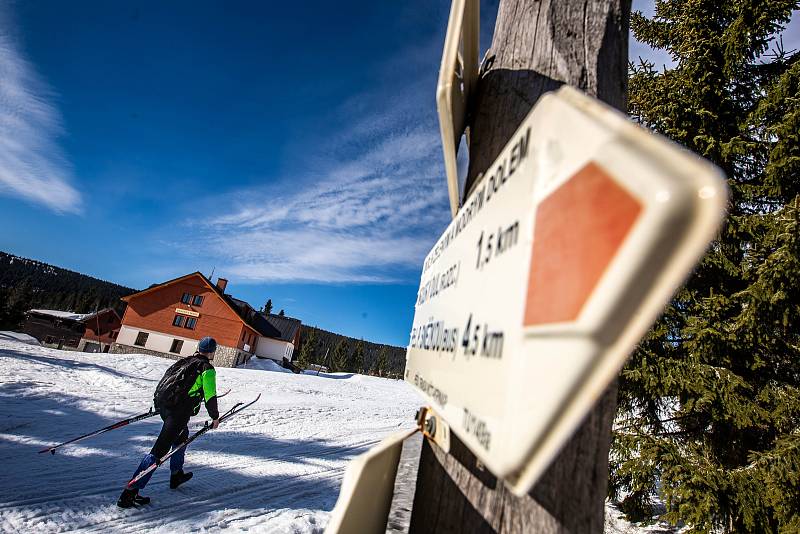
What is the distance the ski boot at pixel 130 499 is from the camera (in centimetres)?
454

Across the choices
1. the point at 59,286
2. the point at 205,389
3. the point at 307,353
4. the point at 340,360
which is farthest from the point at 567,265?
the point at 59,286

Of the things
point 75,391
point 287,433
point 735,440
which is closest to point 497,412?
point 735,440

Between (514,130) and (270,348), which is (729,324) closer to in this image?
(514,130)

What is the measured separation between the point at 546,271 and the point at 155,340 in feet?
120

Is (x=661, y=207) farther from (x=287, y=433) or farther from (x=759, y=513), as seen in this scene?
(x=287, y=433)

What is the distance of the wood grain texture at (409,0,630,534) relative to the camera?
883 millimetres

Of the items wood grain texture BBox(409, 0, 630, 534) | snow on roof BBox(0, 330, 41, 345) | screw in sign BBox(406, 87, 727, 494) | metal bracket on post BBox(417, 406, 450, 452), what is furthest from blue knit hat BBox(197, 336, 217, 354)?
snow on roof BBox(0, 330, 41, 345)

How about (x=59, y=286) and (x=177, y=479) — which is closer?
(x=177, y=479)

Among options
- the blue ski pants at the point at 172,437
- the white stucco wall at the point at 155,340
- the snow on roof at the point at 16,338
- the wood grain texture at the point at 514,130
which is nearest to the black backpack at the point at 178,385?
the blue ski pants at the point at 172,437

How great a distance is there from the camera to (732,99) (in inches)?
237

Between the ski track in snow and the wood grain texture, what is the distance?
4.49m

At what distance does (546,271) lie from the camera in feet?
1.61

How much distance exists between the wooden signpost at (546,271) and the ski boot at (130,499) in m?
5.17

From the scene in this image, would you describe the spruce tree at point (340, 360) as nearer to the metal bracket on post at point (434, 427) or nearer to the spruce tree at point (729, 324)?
the spruce tree at point (729, 324)
